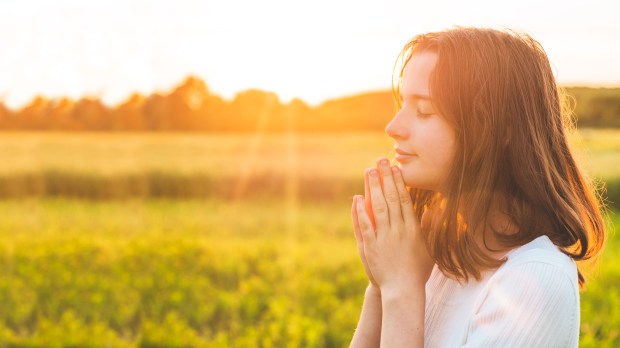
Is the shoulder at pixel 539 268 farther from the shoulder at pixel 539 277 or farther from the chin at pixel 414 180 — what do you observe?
the chin at pixel 414 180

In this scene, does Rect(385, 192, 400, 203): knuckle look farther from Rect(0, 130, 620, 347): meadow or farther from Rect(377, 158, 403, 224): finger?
Rect(0, 130, 620, 347): meadow

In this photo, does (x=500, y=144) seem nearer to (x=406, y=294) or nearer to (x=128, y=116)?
(x=406, y=294)

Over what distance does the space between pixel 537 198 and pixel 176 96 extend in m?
15.7

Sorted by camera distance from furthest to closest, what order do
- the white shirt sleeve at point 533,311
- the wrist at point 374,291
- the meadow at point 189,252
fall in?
1. the meadow at point 189,252
2. the wrist at point 374,291
3. the white shirt sleeve at point 533,311

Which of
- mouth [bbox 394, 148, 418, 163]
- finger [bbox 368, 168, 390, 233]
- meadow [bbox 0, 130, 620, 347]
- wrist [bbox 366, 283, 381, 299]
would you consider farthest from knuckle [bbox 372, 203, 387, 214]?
meadow [bbox 0, 130, 620, 347]

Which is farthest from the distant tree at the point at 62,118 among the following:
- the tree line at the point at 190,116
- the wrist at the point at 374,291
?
the wrist at the point at 374,291

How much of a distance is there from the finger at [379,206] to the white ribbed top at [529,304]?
0.89 feet

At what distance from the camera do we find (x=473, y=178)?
1477 millimetres

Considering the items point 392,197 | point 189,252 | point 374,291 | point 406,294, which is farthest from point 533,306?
point 189,252

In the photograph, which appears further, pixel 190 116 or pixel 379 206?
pixel 190 116

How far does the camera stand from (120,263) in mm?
6504

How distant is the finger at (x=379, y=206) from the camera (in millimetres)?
1570

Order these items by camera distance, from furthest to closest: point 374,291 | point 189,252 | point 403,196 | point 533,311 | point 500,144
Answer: point 189,252
point 374,291
point 403,196
point 500,144
point 533,311

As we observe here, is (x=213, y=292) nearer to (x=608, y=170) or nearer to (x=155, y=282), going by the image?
(x=155, y=282)
